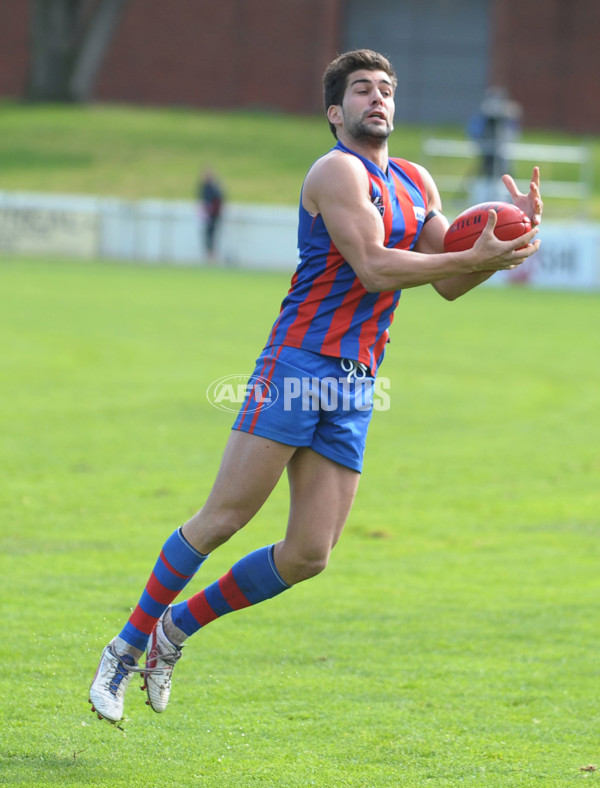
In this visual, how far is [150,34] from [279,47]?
193 inches

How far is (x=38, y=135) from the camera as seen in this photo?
4172 cm

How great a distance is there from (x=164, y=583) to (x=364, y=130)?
1.84m

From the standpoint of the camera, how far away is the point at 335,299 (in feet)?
14.5

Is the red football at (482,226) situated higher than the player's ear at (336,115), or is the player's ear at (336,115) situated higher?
the player's ear at (336,115)

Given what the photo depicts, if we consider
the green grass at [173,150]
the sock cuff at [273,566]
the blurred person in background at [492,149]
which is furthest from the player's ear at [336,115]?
the green grass at [173,150]

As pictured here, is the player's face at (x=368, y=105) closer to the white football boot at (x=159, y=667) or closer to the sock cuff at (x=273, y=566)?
the sock cuff at (x=273, y=566)

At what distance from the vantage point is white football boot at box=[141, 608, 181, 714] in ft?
14.3

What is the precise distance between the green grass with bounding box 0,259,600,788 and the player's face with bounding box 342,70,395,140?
219cm

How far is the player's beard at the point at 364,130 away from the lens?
4.39 meters

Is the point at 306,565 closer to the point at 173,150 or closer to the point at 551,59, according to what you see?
the point at 173,150

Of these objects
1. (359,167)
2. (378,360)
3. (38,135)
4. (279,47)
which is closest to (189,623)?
(378,360)

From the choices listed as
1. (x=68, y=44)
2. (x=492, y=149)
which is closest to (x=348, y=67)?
(x=492, y=149)

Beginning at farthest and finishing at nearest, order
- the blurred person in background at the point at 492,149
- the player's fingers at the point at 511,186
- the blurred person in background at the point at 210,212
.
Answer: the blurred person in background at the point at 210,212 → the blurred person in background at the point at 492,149 → the player's fingers at the point at 511,186

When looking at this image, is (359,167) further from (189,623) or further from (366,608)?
(366,608)
